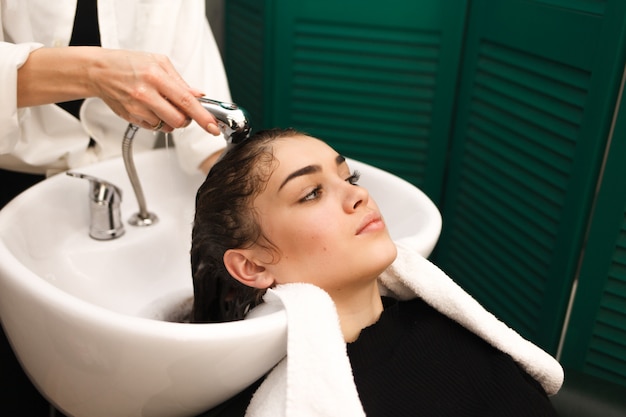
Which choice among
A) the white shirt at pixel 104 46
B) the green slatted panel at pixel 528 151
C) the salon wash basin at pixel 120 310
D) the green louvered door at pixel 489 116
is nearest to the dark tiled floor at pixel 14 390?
the salon wash basin at pixel 120 310

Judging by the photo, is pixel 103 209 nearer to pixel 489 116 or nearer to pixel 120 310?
pixel 120 310

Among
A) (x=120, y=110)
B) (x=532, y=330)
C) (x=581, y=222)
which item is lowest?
(x=532, y=330)

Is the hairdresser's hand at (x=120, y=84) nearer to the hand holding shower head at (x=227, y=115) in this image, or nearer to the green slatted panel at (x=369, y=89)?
the hand holding shower head at (x=227, y=115)

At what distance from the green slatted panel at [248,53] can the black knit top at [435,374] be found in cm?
98

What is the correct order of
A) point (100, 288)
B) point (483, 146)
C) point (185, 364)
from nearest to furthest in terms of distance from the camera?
point (185, 364) → point (100, 288) → point (483, 146)

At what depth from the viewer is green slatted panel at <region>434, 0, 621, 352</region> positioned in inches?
54.6

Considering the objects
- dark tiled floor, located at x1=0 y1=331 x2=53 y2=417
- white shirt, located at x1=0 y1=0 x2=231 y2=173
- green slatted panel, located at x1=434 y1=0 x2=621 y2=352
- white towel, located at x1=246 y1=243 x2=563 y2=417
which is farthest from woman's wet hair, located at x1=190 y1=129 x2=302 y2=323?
green slatted panel, located at x1=434 y1=0 x2=621 y2=352

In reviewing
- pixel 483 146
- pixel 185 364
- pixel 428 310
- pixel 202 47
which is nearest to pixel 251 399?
pixel 185 364

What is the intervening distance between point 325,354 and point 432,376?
219mm

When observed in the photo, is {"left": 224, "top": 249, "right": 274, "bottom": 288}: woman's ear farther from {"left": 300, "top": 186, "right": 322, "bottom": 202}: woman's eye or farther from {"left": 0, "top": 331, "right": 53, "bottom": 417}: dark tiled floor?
{"left": 0, "top": 331, "right": 53, "bottom": 417}: dark tiled floor

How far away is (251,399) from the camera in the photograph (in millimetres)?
990

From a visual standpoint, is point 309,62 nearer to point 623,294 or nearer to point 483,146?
point 483,146

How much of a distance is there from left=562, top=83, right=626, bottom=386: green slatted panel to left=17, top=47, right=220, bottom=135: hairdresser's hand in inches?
32.2

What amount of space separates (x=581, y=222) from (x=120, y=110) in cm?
98
